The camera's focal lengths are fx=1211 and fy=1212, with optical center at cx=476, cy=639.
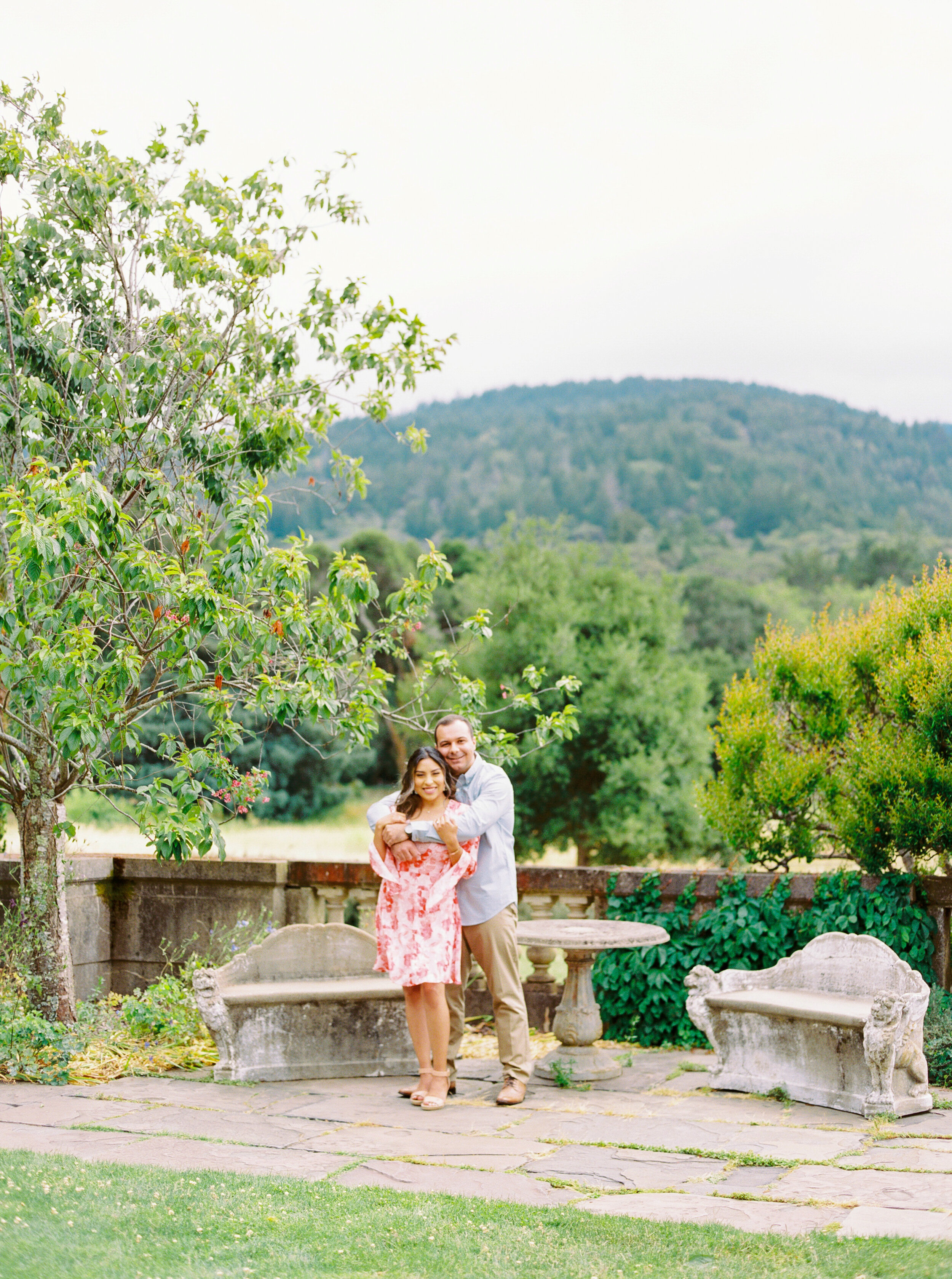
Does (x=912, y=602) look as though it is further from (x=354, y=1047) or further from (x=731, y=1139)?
(x=354, y=1047)

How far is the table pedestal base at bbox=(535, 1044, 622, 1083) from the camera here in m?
6.02

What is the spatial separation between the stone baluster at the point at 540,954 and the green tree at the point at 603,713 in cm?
1349

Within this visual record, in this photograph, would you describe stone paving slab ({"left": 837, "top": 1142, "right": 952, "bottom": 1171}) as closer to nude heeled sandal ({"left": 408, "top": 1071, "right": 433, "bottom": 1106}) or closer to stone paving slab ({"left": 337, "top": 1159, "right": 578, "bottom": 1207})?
stone paving slab ({"left": 337, "top": 1159, "right": 578, "bottom": 1207})

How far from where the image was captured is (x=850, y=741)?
7129 millimetres

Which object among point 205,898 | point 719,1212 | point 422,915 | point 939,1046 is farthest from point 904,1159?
point 205,898

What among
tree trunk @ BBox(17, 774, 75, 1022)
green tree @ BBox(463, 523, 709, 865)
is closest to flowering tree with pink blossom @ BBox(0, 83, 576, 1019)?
tree trunk @ BBox(17, 774, 75, 1022)

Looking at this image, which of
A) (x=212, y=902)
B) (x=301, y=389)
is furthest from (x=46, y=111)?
(x=212, y=902)

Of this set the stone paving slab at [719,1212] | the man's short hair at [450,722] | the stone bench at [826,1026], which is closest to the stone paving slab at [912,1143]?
the stone bench at [826,1026]

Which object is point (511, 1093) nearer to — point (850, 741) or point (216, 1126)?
point (216, 1126)

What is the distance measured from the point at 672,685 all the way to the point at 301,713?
679 inches

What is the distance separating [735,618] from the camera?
41.3m

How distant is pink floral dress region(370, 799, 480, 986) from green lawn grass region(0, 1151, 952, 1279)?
59.5 inches

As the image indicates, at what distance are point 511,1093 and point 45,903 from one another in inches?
104

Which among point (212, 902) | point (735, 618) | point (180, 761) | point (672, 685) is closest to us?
point (180, 761)
